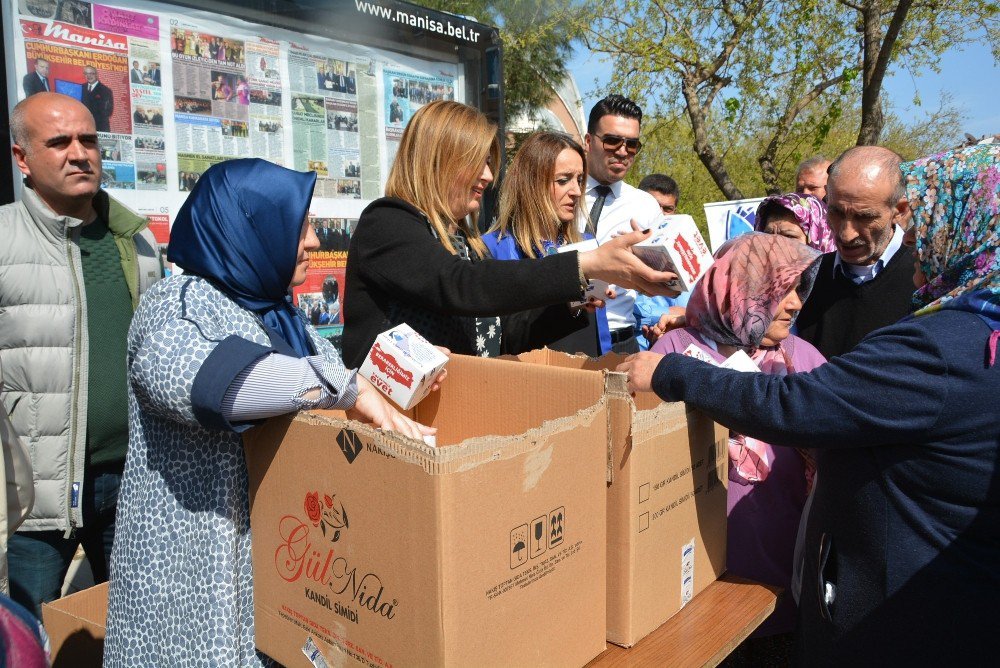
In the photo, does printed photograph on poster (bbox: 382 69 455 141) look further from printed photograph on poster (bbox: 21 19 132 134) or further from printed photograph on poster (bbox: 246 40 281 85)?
printed photograph on poster (bbox: 21 19 132 134)

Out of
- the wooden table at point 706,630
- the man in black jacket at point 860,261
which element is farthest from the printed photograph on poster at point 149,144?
the man in black jacket at point 860,261

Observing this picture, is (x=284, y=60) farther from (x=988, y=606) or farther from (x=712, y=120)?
(x=712, y=120)

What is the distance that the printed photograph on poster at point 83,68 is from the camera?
2.45 meters

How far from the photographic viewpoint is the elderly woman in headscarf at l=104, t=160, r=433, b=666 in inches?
56.6

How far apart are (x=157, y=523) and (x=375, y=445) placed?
0.63m

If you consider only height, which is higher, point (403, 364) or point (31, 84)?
point (31, 84)

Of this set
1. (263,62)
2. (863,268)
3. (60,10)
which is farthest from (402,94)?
(863,268)

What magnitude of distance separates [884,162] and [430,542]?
2564 millimetres

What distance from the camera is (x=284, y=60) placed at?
3.12 meters

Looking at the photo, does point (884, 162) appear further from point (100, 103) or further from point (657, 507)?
point (100, 103)

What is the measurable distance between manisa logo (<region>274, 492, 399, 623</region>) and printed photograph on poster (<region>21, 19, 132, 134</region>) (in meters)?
1.92

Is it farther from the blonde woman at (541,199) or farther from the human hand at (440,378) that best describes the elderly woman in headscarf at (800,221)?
the human hand at (440,378)

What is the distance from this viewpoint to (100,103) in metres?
2.61

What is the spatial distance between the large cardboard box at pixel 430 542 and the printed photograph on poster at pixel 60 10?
6.11 feet
